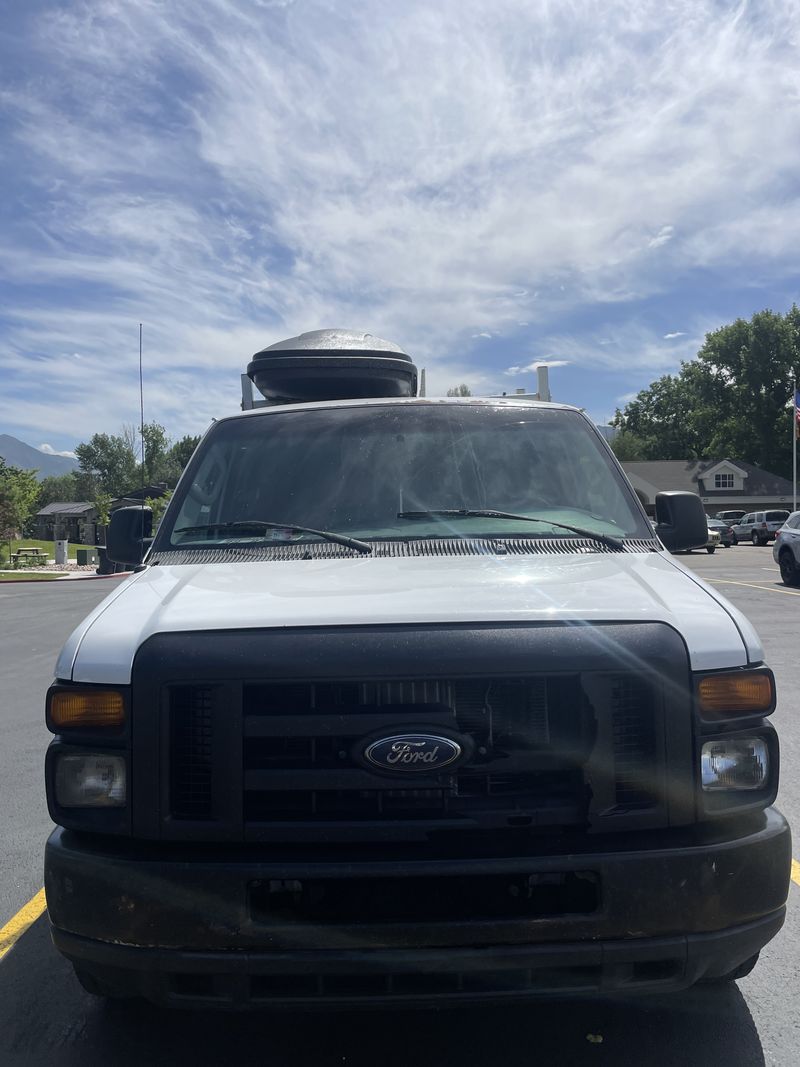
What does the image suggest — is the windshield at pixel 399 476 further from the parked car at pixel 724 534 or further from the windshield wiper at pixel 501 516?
the parked car at pixel 724 534

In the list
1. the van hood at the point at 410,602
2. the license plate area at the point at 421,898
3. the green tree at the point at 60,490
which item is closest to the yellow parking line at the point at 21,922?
the van hood at the point at 410,602

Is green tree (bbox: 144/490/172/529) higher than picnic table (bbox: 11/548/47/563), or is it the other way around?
green tree (bbox: 144/490/172/529)

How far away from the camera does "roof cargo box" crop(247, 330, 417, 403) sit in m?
6.25

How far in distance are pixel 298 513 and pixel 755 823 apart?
79.7 inches

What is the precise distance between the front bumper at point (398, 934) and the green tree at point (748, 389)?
75.0 m

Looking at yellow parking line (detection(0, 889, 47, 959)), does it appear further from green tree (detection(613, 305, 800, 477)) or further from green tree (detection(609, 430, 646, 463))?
green tree (detection(609, 430, 646, 463))

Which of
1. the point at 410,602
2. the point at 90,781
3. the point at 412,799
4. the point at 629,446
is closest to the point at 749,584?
the point at 410,602

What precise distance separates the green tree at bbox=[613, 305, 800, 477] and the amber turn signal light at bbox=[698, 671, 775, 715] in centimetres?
7460

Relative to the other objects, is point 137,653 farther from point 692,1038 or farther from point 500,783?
point 692,1038

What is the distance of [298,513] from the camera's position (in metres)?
3.68

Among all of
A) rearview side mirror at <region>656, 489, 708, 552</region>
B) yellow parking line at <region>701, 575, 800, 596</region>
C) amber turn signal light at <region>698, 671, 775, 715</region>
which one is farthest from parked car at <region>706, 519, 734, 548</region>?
amber turn signal light at <region>698, 671, 775, 715</region>

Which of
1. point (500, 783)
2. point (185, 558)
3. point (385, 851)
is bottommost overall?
point (385, 851)

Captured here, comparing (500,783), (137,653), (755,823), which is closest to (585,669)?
(500,783)

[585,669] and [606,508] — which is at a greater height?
[606,508]
